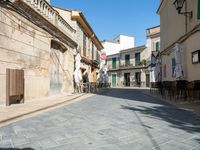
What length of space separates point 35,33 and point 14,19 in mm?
1831

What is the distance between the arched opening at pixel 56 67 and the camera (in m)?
13.1

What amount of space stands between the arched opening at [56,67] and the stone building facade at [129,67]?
26.1 meters

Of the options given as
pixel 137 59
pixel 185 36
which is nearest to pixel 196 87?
pixel 185 36

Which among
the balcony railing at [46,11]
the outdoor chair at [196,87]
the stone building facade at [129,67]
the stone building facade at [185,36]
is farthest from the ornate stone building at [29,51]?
the stone building facade at [129,67]

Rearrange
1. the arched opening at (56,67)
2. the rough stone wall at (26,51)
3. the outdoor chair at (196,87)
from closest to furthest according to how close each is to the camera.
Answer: the rough stone wall at (26,51) < the outdoor chair at (196,87) < the arched opening at (56,67)

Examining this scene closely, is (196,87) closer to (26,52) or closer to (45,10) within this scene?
(26,52)

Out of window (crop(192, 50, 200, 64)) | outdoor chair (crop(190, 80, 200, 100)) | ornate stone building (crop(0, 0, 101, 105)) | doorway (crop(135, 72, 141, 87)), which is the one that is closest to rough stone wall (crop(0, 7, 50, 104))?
ornate stone building (crop(0, 0, 101, 105))

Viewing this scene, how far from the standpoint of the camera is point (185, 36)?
43.2ft

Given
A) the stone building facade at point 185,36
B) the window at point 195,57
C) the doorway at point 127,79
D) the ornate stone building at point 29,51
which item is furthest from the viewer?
the doorway at point 127,79

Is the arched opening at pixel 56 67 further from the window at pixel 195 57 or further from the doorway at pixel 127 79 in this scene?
the doorway at pixel 127 79

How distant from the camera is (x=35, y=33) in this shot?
10.3 m

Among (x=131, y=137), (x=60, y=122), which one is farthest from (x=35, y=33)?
(x=131, y=137)

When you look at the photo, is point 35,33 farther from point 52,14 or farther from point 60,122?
point 60,122

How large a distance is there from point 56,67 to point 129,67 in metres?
29.8
